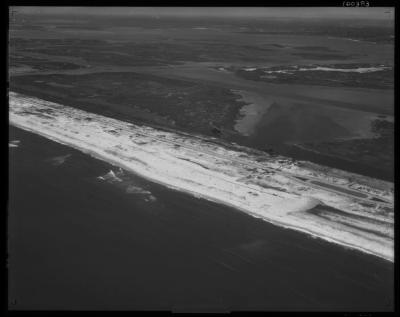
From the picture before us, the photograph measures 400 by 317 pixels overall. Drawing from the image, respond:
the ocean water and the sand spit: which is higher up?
the sand spit

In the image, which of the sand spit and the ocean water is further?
the sand spit

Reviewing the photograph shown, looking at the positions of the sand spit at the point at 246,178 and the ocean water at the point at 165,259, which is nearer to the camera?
the ocean water at the point at 165,259

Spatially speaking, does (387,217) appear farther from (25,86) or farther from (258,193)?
(25,86)

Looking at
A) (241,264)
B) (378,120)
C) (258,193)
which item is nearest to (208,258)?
(241,264)

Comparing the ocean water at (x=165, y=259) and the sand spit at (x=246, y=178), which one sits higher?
the sand spit at (x=246, y=178)

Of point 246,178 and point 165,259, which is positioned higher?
point 246,178
